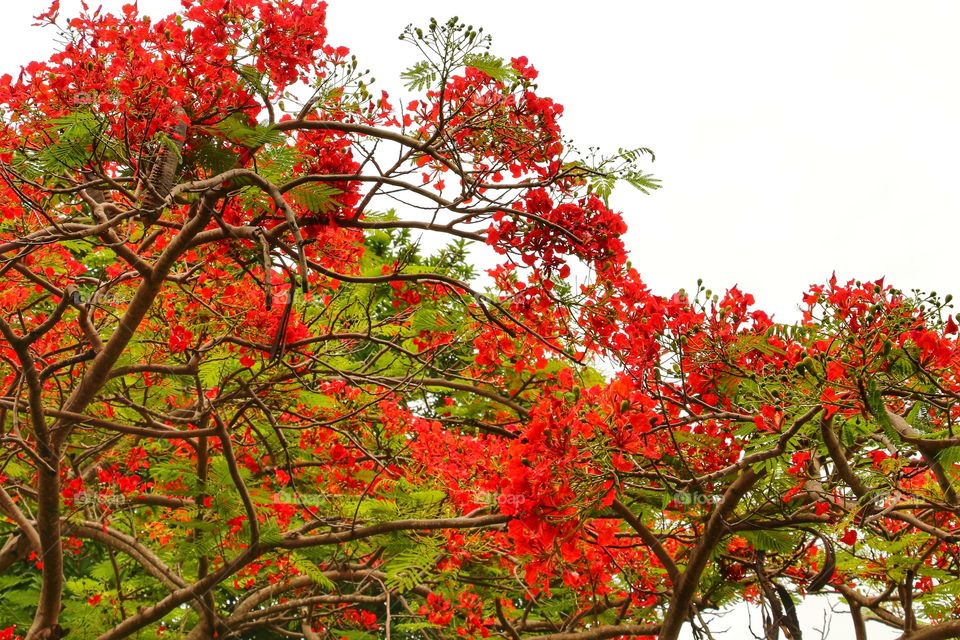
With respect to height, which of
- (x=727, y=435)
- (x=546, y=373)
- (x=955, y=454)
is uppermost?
(x=546, y=373)

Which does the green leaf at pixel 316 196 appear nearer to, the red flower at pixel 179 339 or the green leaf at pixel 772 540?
the red flower at pixel 179 339

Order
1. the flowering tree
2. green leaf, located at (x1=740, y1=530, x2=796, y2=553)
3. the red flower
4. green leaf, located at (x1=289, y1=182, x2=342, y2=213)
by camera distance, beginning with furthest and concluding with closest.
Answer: the red flower → green leaf, located at (x1=740, y1=530, x2=796, y2=553) → green leaf, located at (x1=289, y1=182, x2=342, y2=213) → the flowering tree

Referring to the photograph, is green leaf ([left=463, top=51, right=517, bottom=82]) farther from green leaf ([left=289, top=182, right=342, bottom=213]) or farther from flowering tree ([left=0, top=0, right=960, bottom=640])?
green leaf ([left=289, top=182, right=342, bottom=213])

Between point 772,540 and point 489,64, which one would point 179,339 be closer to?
point 489,64

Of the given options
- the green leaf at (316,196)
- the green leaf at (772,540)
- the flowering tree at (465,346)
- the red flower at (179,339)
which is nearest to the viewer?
the flowering tree at (465,346)

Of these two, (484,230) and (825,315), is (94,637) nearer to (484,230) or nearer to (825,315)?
(484,230)

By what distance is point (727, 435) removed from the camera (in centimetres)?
396

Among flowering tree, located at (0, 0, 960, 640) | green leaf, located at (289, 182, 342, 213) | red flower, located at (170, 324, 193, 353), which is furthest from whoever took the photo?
red flower, located at (170, 324, 193, 353)

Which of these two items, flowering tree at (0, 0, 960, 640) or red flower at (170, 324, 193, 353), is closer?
flowering tree at (0, 0, 960, 640)

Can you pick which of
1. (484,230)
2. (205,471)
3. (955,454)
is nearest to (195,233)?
(484,230)

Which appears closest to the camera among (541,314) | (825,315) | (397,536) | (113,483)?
(825,315)

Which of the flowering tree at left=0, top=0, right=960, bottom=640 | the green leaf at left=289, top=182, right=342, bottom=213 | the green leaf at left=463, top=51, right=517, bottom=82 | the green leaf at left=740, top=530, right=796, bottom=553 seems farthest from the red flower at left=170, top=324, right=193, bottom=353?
the green leaf at left=740, top=530, right=796, bottom=553

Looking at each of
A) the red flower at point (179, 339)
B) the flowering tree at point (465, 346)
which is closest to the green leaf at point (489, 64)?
the flowering tree at point (465, 346)

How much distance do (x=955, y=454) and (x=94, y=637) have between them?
6.29 meters
